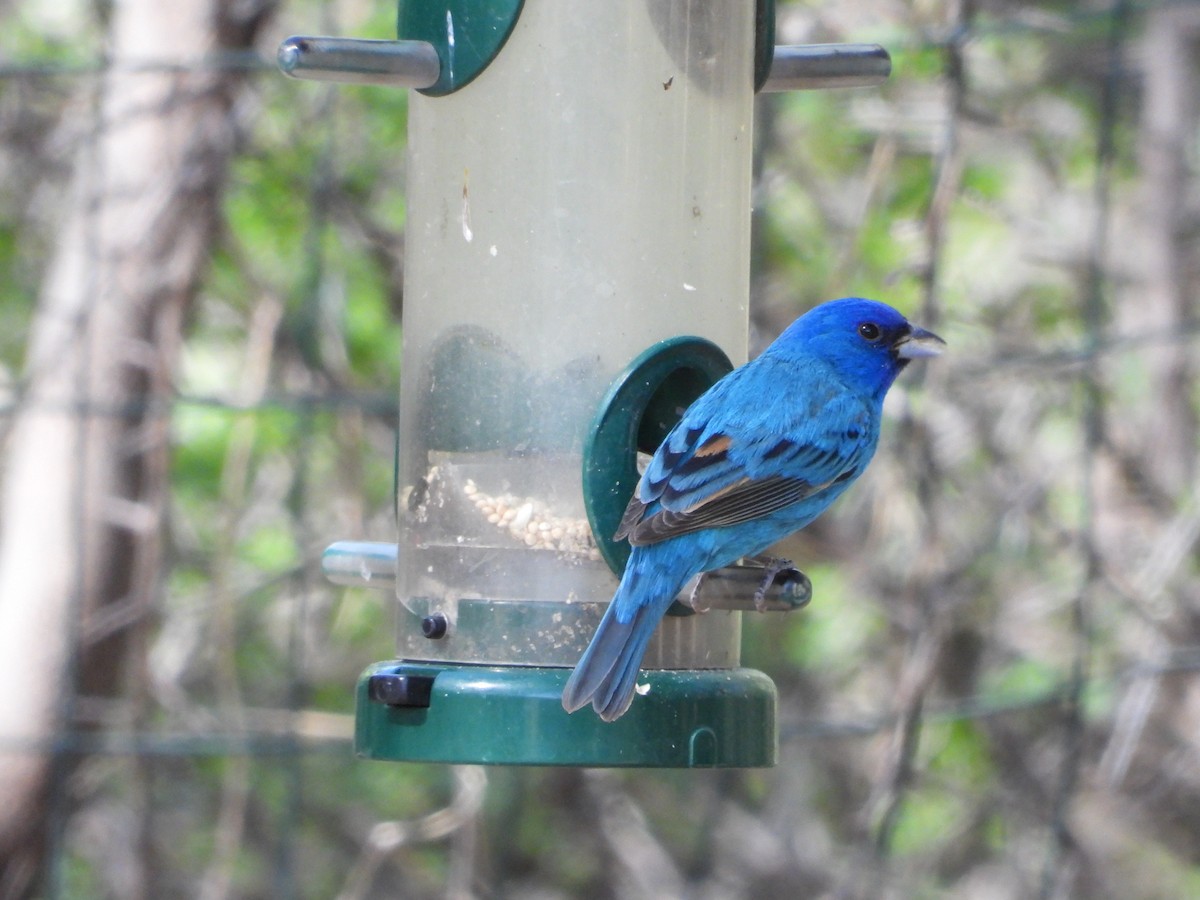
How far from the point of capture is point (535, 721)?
9.61ft

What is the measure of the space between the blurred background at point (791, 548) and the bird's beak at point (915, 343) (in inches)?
30.4

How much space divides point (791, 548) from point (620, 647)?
356cm

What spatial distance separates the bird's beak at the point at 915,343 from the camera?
12.5 feet

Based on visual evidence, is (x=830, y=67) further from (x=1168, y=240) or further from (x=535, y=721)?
(x=1168, y=240)

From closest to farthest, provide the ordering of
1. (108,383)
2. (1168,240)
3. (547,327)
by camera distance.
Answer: (547,327) → (108,383) → (1168,240)

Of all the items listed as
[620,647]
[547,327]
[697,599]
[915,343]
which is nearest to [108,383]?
[547,327]

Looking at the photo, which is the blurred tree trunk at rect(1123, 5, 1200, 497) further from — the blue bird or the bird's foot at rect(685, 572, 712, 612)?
the bird's foot at rect(685, 572, 712, 612)

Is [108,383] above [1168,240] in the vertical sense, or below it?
below

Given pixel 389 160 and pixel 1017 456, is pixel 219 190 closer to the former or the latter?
pixel 389 160

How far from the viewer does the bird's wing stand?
10.1ft

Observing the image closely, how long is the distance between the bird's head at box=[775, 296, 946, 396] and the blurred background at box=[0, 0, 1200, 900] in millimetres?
780

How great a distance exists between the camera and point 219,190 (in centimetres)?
534

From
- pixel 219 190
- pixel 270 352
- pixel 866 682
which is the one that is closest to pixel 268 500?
pixel 270 352

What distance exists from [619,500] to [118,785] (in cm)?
411
